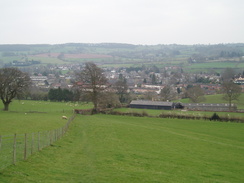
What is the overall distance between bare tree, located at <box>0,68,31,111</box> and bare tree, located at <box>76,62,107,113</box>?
11057 mm

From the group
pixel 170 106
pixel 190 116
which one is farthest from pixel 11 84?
pixel 170 106

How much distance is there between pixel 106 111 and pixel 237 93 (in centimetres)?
4025

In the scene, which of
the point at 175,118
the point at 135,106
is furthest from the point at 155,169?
the point at 135,106

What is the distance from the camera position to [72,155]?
60.4 feet

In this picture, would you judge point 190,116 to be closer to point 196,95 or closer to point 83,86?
point 83,86

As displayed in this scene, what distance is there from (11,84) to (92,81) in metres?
16.4

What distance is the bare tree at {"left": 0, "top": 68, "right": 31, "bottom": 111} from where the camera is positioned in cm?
5800

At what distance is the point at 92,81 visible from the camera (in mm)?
62375

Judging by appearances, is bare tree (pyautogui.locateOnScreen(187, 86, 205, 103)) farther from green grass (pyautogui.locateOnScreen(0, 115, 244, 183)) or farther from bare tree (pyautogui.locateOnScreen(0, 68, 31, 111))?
green grass (pyautogui.locateOnScreen(0, 115, 244, 183))

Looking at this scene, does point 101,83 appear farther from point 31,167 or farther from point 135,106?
point 31,167

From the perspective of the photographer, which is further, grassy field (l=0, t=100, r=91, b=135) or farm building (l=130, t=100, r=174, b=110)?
farm building (l=130, t=100, r=174, b=110)

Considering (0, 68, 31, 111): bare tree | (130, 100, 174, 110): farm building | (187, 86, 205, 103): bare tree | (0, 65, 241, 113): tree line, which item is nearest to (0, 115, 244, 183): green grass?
(0, 65, 241, 113): tree line

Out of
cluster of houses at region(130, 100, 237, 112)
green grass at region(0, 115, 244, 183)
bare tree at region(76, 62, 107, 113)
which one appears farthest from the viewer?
cluster of houses at region(130, 100, 237, 112)

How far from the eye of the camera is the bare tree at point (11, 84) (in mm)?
58000
